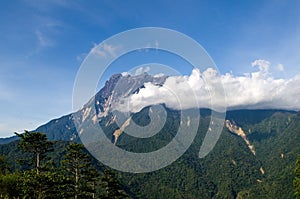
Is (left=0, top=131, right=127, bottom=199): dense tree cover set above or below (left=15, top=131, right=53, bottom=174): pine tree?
below

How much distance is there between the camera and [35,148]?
20281 millimetres

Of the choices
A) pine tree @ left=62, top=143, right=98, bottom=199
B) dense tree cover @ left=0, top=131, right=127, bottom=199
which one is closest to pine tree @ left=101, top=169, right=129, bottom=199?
dense tree cover @ left=0, top=131, right=127, bottom=199

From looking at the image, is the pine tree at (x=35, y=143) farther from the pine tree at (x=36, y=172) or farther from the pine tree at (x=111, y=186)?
the pine tree at (x=111, y=186)

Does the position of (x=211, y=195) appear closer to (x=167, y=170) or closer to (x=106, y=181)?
(x=167, y=170)

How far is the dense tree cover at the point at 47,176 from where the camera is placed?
20.0 meters

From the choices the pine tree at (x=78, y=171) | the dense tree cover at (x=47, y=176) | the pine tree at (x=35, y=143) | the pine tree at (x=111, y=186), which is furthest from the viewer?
the pine tree at (x=111, y=186)

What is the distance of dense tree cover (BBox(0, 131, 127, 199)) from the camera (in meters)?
20.0

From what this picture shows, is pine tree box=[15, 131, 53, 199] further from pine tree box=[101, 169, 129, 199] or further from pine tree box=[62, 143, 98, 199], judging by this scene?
pine tree box=[101, 169, 129, 199]

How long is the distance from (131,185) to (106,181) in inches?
5195

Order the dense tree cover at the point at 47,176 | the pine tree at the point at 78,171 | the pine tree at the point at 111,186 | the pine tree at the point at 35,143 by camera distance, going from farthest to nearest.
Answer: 1. the pine tree at the point at 111,186
2. the pine tree at the point at 78,171
3. the dense tree cover at the point at 47,176
4. the pine tree at the point at 35,143

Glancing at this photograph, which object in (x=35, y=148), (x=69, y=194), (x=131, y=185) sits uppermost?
(x=131, y=185)

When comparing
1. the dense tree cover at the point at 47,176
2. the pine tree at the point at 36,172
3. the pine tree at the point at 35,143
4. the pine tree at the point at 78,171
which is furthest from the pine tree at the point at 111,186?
the pine tree at the point at 35,143

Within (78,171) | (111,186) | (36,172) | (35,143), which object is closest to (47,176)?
(36,172)

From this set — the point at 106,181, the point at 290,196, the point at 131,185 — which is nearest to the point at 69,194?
the point at 106,181
